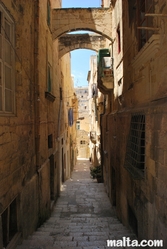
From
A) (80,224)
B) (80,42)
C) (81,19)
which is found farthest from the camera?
(80,42)

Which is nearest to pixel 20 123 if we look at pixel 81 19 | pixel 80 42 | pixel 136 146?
pixel 136 146

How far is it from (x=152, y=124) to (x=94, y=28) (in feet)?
24.2

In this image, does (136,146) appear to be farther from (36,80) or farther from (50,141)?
(50,141)

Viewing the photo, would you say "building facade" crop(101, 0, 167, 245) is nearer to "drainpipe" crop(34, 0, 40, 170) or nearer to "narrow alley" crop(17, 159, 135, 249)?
"narrow alley" crop(17, 159, 135, 249)

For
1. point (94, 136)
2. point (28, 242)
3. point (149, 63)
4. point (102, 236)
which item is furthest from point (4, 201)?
point (94, 136)

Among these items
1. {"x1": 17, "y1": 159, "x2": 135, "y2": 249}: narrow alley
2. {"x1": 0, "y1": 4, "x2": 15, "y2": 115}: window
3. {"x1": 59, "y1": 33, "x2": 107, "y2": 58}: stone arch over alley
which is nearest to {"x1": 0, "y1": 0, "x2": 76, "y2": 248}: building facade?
{"x1": 0, "y1": 4, "x2": 15, "y2": 115}: window

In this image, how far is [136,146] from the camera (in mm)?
4941

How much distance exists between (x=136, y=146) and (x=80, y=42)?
30.9ft

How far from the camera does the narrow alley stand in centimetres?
448

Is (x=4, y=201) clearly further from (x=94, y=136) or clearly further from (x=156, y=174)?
(x=94, y=136)

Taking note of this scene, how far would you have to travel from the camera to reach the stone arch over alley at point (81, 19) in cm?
955

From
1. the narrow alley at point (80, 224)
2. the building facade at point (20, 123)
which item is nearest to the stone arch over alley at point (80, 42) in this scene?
the building facade at point (20, 123)

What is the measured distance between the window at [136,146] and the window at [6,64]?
2.81 meters

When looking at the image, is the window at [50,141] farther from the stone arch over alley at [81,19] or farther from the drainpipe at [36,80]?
the stone arch over alley at [81,19]
